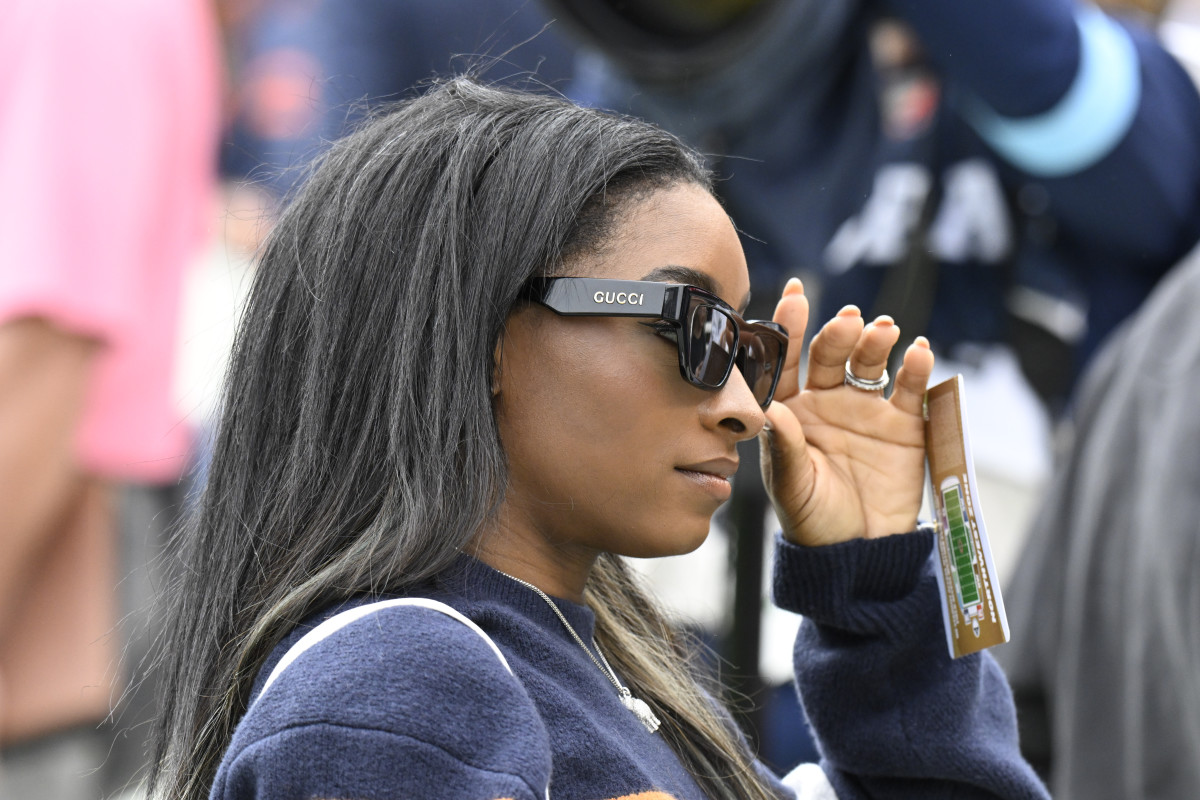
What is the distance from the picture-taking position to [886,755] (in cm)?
128

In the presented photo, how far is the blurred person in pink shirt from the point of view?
6.91ft

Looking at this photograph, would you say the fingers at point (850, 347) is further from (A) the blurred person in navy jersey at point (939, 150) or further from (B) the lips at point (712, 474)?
(B) the lips at point (712, 474)

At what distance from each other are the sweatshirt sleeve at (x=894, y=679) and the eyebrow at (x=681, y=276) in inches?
14.4

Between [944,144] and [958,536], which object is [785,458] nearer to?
[958,536]

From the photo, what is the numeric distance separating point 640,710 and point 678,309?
35 cm

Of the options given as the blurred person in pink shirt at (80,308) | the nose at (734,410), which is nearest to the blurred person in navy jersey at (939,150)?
the nose at (734,410)

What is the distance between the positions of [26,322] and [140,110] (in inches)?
16.8

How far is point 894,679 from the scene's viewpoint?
4.25 feet

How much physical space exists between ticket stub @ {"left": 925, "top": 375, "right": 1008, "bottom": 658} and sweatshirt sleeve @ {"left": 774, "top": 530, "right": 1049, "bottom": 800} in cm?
4

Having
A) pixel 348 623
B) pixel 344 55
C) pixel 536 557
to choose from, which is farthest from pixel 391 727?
pixel 344 55

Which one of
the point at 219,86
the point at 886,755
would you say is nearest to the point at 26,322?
the point at 219,86

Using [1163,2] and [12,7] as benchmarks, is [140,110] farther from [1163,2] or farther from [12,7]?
[1163,2]

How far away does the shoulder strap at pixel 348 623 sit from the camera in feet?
2.74

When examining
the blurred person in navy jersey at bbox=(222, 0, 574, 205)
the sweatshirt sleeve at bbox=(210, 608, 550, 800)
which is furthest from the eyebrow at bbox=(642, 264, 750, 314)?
the blurred person in navy jersey at bbox=(222, 0, 574, 205)
